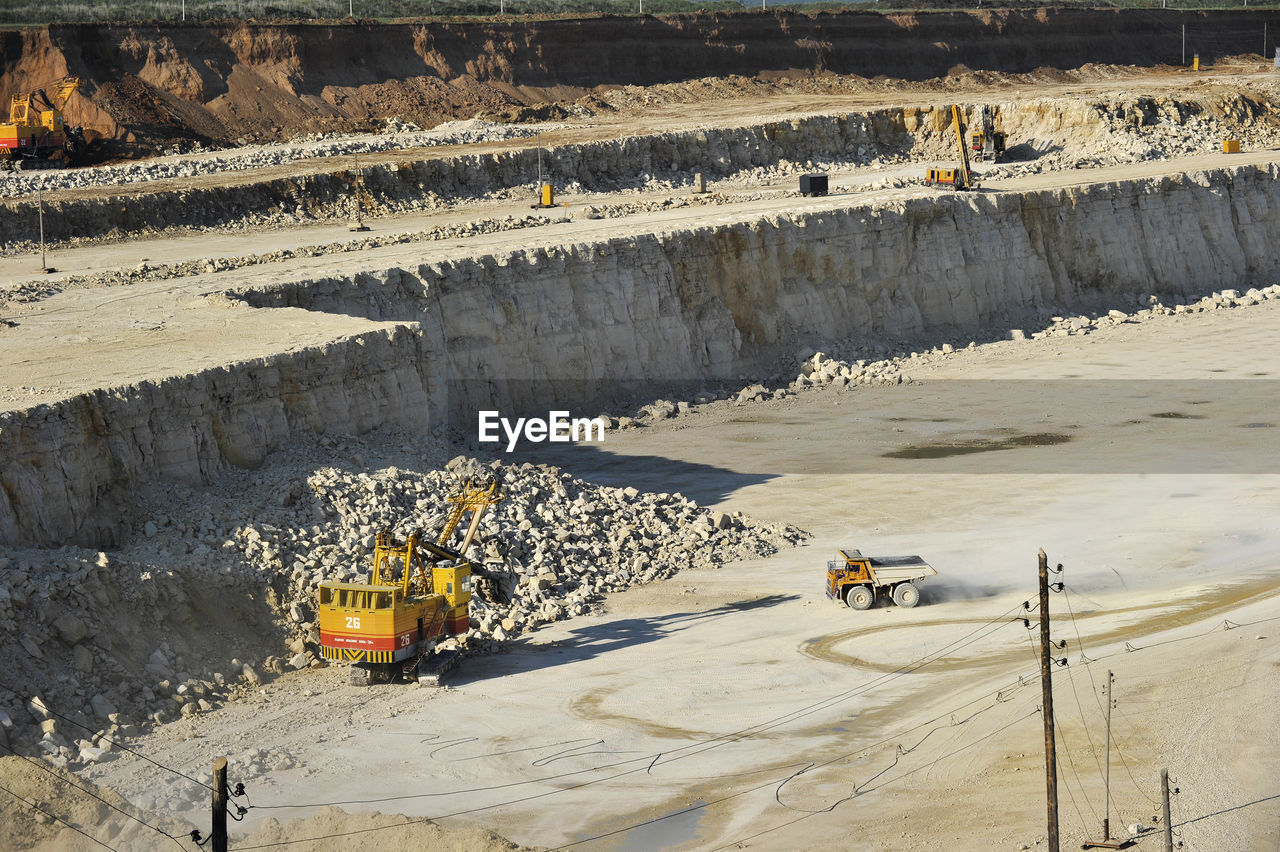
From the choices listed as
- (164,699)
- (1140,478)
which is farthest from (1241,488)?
(164,699)

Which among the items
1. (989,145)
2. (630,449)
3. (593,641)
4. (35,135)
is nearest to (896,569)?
(593,641)

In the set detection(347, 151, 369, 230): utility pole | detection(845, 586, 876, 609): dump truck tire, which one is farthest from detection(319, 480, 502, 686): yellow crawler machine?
detection(347, 151, 369, 230): utility pole

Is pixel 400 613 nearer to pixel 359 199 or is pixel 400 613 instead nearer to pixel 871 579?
pixel 871 579

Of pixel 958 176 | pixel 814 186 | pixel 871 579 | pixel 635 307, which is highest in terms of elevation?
pixel 958 176

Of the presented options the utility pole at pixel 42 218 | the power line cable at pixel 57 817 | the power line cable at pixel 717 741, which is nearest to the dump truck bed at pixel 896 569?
the power line cable at pixel 717 741

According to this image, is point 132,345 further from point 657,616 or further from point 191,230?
point 191,230

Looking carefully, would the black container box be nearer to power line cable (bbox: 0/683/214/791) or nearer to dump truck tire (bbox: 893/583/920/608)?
dump truck tire (bbox: 893/583/920/608)
